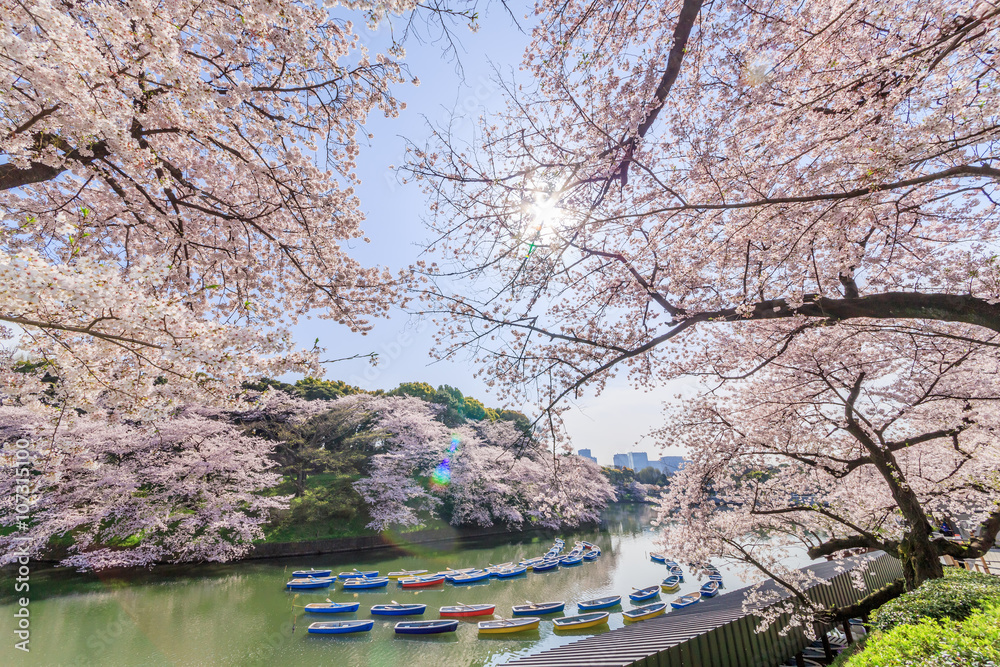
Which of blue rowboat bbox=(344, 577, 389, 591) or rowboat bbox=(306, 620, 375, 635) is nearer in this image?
rowboat bbox=(306, 620, 375, 635)

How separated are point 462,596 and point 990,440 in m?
12.2

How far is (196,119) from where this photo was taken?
10.5ft

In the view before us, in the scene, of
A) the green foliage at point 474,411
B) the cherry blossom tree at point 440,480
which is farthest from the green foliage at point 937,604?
the green foliage at point 474,411

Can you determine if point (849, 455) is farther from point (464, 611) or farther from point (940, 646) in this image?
point (464, 611)

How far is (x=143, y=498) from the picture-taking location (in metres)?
12.5

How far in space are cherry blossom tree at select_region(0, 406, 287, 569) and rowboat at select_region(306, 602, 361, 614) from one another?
238 inches

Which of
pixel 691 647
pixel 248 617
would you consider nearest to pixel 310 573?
pixel 248 617

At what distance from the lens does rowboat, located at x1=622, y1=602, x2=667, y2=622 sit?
374 inches

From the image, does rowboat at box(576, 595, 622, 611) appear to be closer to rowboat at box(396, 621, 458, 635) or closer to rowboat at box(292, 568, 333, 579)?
rowboat at box(396, 621, 458, 635)

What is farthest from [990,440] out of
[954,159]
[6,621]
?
[6,621]

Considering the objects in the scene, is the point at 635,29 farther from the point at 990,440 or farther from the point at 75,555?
the point at 75,555

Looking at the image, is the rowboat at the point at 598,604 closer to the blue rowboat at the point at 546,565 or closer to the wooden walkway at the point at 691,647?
the wooden walkway at the point at 691,647

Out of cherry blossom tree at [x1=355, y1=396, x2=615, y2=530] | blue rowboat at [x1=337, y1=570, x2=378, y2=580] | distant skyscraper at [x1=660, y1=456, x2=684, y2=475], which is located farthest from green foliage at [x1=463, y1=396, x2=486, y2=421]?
blue rowboat at [x1=337, y1=570, x2=378, y2=580]

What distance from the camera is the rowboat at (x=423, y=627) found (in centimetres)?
854
